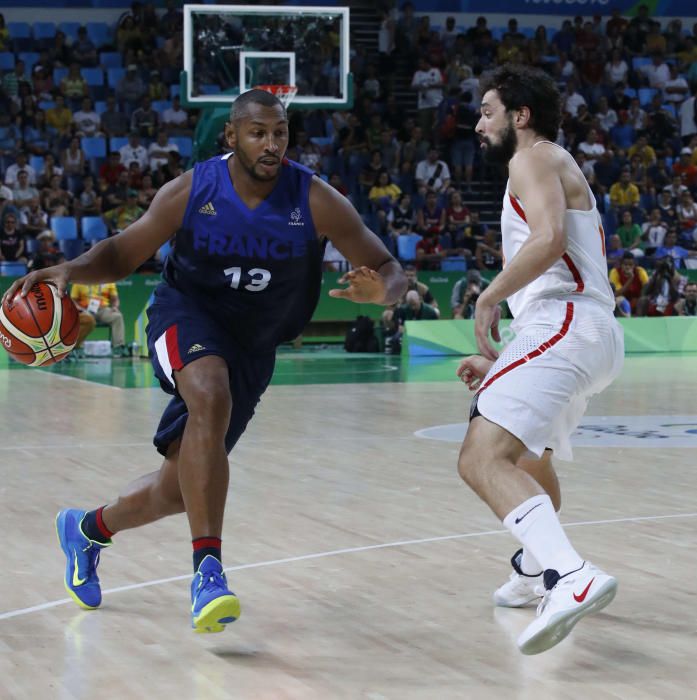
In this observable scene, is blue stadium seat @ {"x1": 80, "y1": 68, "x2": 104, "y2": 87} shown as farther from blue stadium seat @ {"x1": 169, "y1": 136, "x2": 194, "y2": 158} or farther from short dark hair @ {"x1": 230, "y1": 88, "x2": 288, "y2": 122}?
short dark hair @ {"x1": 230, "y1": 88, "x2": 288, "y2": 122}

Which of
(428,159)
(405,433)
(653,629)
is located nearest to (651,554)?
(653,629)

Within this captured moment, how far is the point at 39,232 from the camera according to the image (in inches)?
778

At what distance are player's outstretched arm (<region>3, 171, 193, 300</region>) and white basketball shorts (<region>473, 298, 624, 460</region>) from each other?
1.25 metres

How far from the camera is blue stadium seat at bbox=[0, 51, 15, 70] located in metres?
22.5

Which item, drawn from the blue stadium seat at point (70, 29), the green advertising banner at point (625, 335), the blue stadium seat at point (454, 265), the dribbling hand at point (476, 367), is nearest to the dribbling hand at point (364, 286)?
the dribbling hand at point (476, 367)

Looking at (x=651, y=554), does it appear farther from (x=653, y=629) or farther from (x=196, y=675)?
(x=196, y=675)

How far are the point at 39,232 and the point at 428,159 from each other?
7.00 metres

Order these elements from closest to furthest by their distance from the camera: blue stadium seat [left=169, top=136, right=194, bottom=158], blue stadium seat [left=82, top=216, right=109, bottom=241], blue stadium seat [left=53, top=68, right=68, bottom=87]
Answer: blue stadium seat [left=82, top=216, right=109, bottom=241]
blue stadium seat [left=169, top=136, right=194, bottom=158]
blue stadium seat [left=53, top=68, right=68, bottom=87]

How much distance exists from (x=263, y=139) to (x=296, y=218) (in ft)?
0.99

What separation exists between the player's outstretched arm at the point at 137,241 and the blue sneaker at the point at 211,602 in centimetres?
114

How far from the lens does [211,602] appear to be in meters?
4.10

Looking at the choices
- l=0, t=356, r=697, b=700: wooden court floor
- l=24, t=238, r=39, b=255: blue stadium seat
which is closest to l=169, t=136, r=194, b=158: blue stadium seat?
l=24, t=238, r=39, b=255: blue stadium seat

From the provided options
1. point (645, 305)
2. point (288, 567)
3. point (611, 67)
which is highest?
point (611, 67)

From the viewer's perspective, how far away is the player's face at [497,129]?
4504 millimetres
